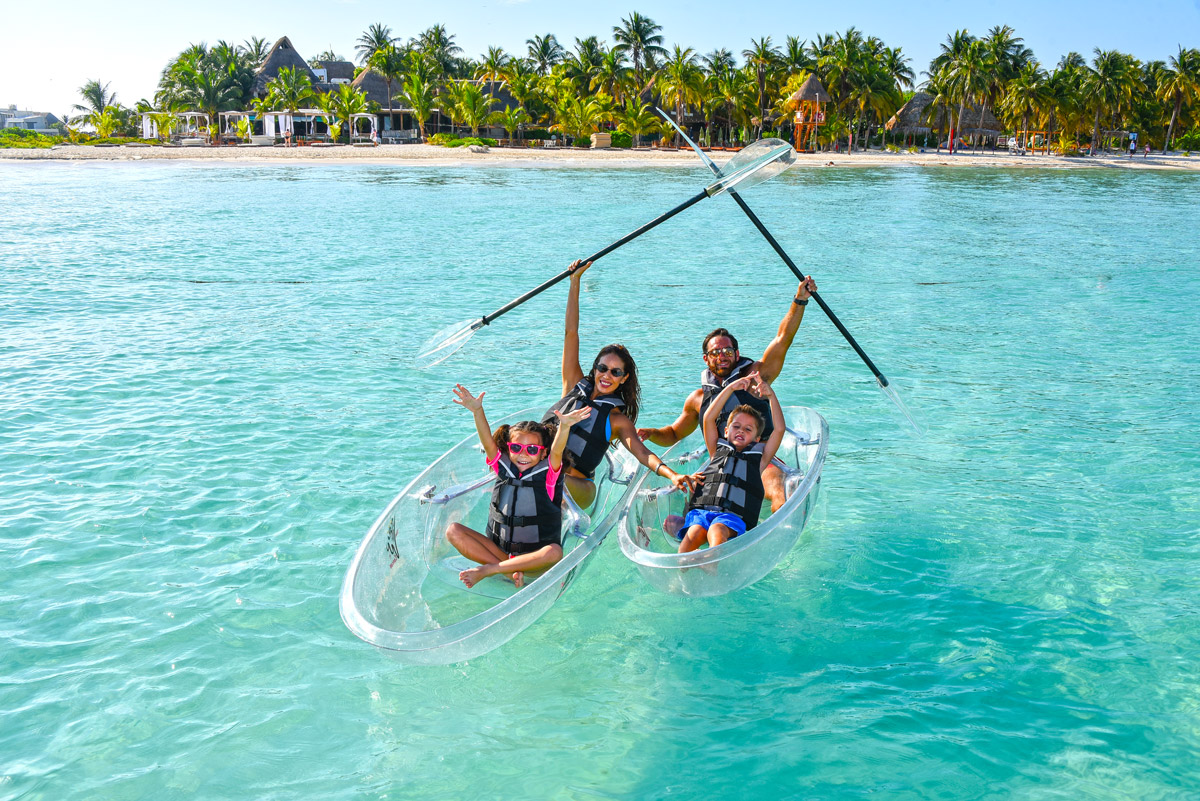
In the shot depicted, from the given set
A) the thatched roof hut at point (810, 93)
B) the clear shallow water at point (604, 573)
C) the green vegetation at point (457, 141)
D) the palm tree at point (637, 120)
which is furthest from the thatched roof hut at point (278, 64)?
the clear shallow water at point (604, 573)

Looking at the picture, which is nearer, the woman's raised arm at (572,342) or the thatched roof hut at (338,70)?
the woman's raised arm at (572,342)

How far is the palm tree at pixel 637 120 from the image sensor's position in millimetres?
57312

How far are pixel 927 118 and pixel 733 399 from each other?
63327 mm

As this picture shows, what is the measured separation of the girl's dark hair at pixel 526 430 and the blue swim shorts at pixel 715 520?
915 millimetres

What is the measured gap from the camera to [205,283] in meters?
15.0

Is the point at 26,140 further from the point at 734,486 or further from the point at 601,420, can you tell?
the point at 734,486

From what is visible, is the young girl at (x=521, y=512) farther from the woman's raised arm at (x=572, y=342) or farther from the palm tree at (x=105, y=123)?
the palm tree at (x=105, y=123)

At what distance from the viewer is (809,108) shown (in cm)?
5719

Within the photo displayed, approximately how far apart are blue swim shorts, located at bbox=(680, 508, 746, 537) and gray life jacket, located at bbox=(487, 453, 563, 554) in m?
0.77

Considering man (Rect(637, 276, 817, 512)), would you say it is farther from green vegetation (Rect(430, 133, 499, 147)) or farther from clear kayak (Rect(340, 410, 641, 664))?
green vegetation (Rect(430, 133, 499, 147))

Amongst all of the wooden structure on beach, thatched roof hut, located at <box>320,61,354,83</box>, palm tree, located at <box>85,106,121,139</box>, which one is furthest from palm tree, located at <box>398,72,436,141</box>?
the wooden structure on beach

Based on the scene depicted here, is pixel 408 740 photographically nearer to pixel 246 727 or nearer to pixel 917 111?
pixel 246 727

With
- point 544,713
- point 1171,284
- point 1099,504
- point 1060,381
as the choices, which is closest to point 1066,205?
point 1171,284

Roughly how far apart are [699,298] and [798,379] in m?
4.71
